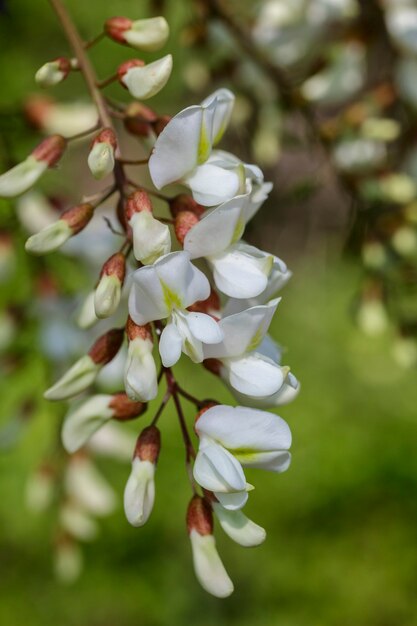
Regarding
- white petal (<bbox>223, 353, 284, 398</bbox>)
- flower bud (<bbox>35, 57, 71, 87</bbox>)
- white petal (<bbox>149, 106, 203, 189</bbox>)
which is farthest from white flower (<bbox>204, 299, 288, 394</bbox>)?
flower bud (<bbox>35, 57, 71, 87</bbox>)

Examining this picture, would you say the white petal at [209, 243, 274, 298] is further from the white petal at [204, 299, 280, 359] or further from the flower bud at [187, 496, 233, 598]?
the flower bud at [187, 496, 233, 598]

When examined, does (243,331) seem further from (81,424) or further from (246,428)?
(81,424)

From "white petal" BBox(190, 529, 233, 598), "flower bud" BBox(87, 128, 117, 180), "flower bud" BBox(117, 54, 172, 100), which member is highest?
"flower bud" BBox(117, 54, 172, 100)

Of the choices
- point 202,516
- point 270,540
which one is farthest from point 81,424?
point 270,540

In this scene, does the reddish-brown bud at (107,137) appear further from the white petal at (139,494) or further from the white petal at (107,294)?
the white petal at (139,494)

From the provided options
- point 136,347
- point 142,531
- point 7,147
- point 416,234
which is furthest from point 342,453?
point 136,347

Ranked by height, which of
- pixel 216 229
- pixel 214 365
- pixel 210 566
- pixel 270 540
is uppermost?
pixel 216 229
